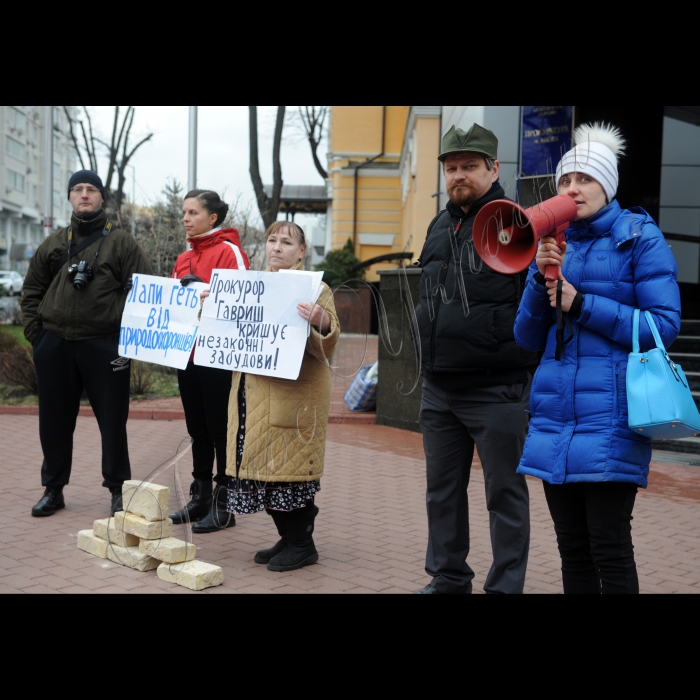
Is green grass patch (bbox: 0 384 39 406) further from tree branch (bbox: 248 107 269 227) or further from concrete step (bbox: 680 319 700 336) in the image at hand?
tree branch (bbox: 248 107 269 227)

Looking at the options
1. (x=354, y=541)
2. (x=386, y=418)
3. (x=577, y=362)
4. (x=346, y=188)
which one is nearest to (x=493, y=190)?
(x=577, y=362)

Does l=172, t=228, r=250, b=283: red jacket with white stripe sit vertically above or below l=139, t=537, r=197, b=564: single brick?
above

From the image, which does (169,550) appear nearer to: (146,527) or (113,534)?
(146,527)

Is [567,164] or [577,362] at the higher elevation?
[567,164]

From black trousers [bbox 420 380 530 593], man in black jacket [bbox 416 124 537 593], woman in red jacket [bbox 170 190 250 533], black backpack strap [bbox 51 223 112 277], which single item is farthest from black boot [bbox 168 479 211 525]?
man in black jacket [bbox 416 124 537 593]

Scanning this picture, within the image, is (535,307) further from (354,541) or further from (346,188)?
(346,188)

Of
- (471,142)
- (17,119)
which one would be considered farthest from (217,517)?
(17,119)

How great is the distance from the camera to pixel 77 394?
5.89 meters

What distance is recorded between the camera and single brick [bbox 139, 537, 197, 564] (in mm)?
4371

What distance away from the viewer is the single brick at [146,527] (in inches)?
176

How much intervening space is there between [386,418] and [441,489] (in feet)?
19.8

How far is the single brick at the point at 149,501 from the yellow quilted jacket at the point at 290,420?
372 mm

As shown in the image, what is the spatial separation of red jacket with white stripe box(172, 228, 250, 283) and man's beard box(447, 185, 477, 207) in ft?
5.95
